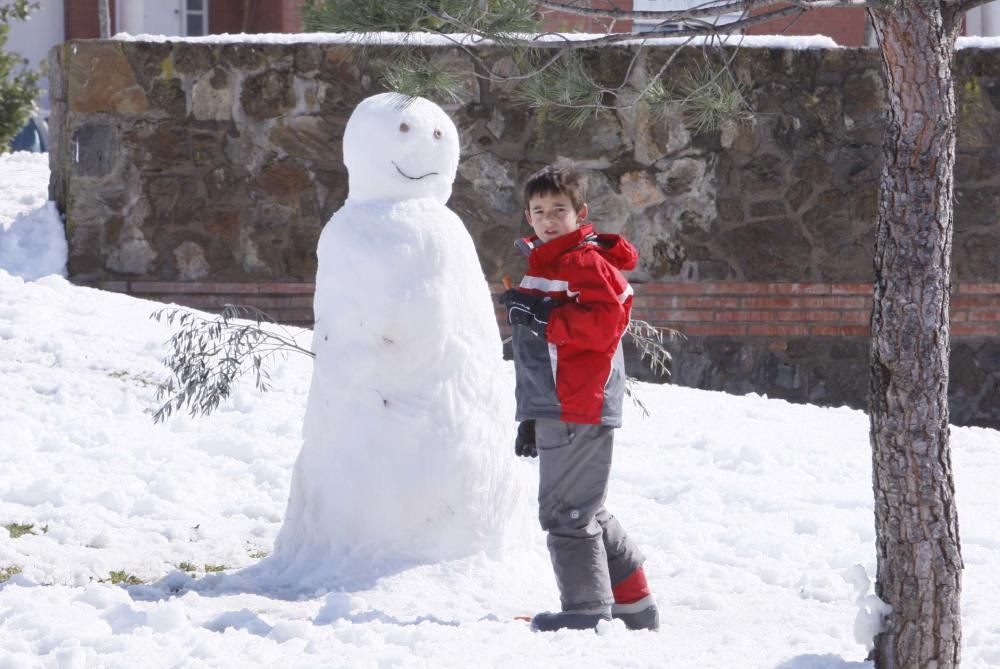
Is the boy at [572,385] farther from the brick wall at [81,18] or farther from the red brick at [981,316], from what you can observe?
the brick wall at [81,18]

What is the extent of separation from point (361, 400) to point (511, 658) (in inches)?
40.9

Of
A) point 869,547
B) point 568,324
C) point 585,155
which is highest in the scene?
point 585,155

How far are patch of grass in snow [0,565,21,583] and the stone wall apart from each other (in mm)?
3876

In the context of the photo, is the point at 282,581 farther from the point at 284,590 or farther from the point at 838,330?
the point at 838,330

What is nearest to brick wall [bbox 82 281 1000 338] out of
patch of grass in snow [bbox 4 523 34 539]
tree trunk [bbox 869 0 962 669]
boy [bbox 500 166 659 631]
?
patch of grass in snow [bbox 4 523 34 539]

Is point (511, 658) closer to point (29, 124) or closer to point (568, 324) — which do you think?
point (568, 324)

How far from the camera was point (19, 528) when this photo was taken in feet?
15.2

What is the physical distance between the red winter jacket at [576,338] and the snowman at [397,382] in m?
0.46

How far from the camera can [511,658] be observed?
329 cm

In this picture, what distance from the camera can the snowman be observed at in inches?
157

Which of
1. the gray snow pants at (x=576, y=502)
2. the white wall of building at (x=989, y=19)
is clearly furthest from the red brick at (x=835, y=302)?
the white wall of building at (x=989, y=19)

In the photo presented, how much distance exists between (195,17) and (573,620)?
43.7 ft

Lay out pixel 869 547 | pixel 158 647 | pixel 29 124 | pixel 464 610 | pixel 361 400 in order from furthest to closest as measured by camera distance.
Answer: pixel 29 124 < pixel 869 547 < pixel 361 400 < pixel 464 610 < pixel 158 647

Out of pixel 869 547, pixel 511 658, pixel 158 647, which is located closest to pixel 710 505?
pixel 869 547
